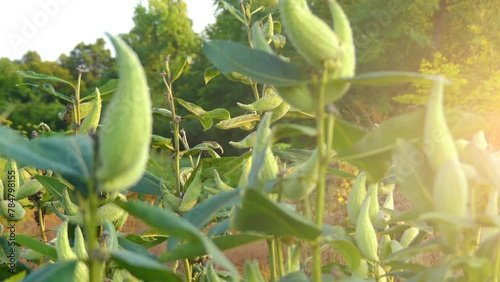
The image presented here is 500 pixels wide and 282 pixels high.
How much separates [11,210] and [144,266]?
1.01 metres

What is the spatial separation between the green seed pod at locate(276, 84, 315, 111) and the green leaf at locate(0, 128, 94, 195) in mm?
184

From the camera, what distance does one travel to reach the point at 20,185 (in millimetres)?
1499

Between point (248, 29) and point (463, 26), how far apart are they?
16.1m

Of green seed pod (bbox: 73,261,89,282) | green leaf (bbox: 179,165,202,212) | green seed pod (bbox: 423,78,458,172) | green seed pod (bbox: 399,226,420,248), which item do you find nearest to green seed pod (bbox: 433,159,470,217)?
green seed pod (bbox: 423,78,458,172)

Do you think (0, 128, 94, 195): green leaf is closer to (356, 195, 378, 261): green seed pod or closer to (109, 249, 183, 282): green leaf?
(109, 249, 183, 282): green leaf

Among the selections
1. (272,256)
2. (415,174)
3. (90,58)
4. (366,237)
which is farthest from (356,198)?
(90,58)

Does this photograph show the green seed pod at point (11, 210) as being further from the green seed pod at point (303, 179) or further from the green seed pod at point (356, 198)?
the green seed pod at point (303, 179)

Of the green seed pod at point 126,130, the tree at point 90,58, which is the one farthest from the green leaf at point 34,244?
the tree at point 90,58

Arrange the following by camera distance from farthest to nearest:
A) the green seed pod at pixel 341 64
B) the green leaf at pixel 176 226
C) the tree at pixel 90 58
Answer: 1. the tree at pixel 90 58
2. the green seed pod at pixel 341 64
3. the green leaf at pixel 176 226

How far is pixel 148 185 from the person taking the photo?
135 centimetres

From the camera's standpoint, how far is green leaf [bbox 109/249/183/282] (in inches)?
19.4

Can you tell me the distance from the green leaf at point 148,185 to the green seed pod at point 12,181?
0.26 metres

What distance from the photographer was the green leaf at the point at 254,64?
1.90 ft

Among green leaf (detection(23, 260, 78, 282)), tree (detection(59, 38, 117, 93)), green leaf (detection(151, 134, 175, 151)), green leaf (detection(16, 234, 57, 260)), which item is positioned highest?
tree (detection(59, 38, 117, 93))
